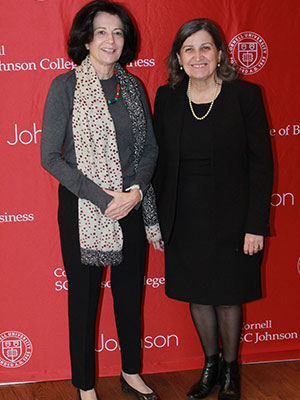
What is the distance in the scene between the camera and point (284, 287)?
9.29 ft

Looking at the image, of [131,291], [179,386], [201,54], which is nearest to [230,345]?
[179,386]

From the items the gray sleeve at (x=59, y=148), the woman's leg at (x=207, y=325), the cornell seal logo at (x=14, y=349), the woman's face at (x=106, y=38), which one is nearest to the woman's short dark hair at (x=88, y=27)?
the woman's face at (x=106, y=38)

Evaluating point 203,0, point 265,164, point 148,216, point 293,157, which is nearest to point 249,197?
point 265,164

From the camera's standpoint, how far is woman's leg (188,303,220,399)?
95.1 inches

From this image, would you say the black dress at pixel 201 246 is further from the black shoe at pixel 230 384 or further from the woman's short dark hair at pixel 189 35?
the black shoe at pixel 230 384

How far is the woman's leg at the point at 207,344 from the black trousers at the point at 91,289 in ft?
1.00

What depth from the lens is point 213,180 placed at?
2182 mm

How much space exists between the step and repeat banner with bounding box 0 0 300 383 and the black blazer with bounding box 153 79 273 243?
487 mm

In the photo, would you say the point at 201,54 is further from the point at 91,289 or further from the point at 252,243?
the point at 91,289

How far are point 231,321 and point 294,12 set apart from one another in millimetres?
1567

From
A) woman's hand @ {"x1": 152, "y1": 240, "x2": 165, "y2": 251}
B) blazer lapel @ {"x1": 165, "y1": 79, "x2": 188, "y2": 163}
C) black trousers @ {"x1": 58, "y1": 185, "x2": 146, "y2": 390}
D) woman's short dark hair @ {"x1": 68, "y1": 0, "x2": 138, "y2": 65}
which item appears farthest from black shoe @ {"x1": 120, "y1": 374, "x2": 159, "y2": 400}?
woman's short dark hair @ {"x1": 68, "y1": 0, "x2": 138, "y2": 65}

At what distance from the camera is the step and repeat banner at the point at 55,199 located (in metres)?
2.46

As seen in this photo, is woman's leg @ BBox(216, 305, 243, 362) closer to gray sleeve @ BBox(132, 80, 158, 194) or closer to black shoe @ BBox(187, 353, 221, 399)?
black shoe @ BBox(187, 353, 221, 399)

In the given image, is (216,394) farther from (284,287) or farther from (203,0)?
(203,0)
